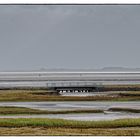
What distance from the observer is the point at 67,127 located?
20.0 feet

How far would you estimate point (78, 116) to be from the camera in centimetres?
639

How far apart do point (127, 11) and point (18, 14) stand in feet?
4.92

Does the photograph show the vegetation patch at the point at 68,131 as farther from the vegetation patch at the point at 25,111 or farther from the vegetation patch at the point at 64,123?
the vegetation patch at the point at 25,111

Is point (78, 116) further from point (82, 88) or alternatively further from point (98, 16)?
point (98, 16)

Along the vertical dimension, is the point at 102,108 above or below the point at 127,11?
below

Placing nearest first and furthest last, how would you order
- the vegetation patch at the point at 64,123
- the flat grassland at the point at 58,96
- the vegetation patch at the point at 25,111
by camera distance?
the vegetation patch at the point at 64,123
the vegetation patch at the point at 25,111
the flat grassland at the point at 58,96

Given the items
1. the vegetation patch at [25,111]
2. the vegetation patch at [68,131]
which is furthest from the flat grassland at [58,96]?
the vegetation patch at [68,131]

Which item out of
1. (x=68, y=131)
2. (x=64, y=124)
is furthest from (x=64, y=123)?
(x=68, y=131)

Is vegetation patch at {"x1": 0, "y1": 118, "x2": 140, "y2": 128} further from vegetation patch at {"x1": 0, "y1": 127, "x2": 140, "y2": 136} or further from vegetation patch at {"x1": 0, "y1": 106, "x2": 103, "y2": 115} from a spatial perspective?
vegetation patch at {"x1": 0, "y1": 106, "x2": 103, "y2": 115}

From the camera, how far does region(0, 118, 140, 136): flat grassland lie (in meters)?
5.96

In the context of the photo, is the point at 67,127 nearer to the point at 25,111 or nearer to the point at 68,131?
the point at 68,131

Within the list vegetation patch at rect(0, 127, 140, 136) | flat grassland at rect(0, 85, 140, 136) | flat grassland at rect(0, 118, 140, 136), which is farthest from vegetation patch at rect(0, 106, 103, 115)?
vegetation patch at rect(0, 127, 140, 136)

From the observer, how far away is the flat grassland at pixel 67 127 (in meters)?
5.96

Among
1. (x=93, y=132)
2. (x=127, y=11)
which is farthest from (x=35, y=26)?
(x=93, y=132)
